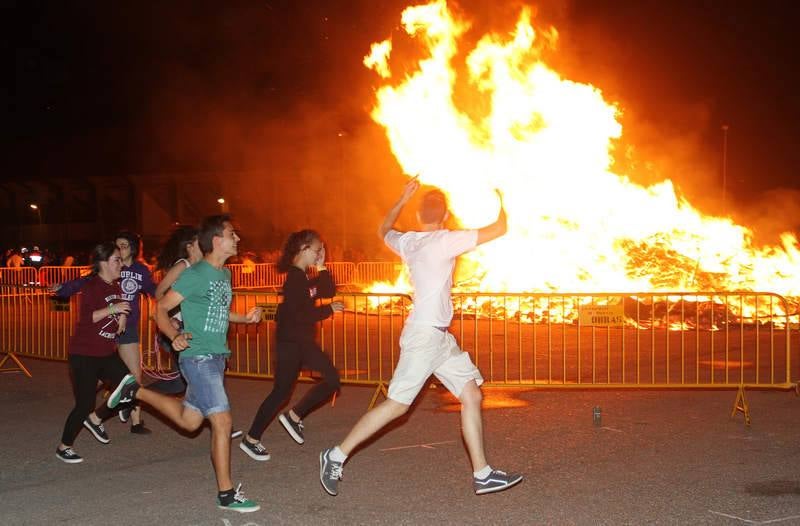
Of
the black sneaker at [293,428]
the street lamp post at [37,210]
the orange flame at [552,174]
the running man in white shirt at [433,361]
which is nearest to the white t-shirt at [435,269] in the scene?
the running man in white shirt at [433,361]

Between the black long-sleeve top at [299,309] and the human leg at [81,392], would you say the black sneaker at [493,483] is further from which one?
the human leg at [81,392]

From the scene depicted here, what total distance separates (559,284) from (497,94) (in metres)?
4.13

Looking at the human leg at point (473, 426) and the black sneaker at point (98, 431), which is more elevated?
the human leg at point (473, 426)

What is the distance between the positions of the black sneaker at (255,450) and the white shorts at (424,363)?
1.58 m

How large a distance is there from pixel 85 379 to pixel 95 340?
1.00 ft

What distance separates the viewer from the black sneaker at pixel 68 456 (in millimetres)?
6660

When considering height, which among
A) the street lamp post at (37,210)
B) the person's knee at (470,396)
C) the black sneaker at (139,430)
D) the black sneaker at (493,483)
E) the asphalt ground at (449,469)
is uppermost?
the street lamp post at (37,210)

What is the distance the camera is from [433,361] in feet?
18.3

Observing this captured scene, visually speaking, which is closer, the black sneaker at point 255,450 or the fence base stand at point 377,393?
the black sneaker at point 255,450

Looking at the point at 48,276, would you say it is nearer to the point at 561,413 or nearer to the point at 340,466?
the point at 561,413

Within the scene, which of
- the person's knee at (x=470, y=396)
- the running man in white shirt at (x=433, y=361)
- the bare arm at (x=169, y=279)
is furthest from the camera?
the bare arm at (x=169, y=279)

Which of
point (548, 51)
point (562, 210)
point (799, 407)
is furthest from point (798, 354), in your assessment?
point (548, 51)

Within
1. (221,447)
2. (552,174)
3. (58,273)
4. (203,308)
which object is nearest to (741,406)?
(221,447)

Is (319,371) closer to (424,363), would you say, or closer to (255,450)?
(255,450)
